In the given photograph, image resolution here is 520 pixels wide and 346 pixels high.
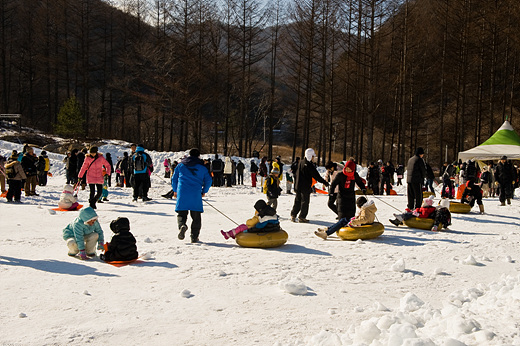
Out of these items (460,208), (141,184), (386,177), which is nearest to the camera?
(460,208)

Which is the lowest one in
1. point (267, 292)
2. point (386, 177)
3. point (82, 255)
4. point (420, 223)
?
point (267, 292)

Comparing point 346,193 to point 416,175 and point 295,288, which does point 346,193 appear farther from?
point 295,288

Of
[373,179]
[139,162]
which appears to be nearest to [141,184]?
[139,162]

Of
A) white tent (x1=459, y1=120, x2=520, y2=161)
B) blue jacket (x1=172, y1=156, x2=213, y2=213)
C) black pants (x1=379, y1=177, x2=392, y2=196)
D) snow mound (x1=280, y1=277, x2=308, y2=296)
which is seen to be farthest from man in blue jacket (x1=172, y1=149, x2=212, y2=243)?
white tent (x1=459, y1=120, x2=520, y2=161)

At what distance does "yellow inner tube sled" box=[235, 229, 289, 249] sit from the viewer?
8.41 meters

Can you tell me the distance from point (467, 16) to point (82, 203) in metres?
30.2

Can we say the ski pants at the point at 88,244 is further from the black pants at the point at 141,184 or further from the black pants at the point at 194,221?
the black pants at the point at 141,184

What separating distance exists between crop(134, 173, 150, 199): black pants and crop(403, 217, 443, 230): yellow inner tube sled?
7.85 metres

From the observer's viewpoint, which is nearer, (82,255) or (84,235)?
(82,255)

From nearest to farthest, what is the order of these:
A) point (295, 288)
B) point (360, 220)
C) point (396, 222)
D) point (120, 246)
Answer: point (295, 288) → point (120, 246) → point (360, 220) → point (396, 222)

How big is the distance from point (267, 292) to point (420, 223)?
20.6ft

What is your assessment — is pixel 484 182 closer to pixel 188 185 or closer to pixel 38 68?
pixel 188 185

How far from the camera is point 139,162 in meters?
13.9

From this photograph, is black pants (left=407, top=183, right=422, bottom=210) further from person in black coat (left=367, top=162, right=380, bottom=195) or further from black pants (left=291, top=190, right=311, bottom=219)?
person in black coat (left=367, top=162, right=380, bottom=195)
